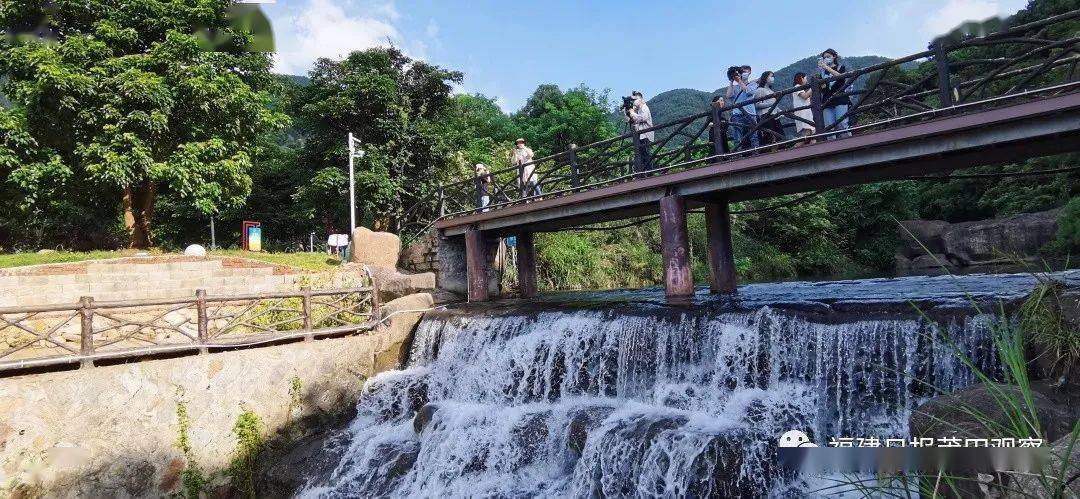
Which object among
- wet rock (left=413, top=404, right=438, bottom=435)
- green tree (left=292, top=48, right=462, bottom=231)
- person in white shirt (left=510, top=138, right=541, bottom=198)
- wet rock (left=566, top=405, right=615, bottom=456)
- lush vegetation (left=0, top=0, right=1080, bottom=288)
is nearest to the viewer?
wet rock (left=566, top=405, right=615, bottom=456)

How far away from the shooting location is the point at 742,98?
10758mm

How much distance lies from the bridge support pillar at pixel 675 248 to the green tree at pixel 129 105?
41.3 feet

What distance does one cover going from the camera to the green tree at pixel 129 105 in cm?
1432

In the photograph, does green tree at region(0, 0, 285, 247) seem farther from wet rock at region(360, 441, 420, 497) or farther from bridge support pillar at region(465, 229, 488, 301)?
wet rock at region(360, 441, 420, 497)

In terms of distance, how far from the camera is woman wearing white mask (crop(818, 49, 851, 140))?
28.0ft

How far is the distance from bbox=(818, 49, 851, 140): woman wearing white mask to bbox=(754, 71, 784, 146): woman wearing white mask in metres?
0.71

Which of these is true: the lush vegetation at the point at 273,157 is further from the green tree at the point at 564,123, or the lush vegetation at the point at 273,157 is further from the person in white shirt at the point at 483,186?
the person in white shirt at the point at 483,186

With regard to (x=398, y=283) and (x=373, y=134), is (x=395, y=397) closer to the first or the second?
(x=398, y=283)

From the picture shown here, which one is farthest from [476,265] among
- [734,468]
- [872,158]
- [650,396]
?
[734,468]

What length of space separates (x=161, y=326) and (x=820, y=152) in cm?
1045

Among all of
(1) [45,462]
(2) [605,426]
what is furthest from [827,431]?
(1) [45,462]

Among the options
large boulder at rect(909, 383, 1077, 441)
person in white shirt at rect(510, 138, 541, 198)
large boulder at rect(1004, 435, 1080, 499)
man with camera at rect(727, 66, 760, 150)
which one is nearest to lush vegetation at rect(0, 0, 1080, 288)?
person in white shirt at rect(510, 138, 541, 198)

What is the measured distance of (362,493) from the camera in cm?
773

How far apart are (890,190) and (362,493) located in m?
26.9
